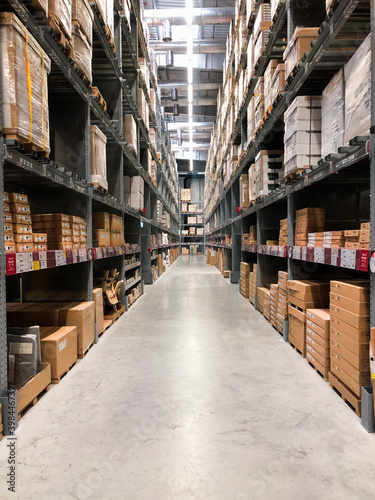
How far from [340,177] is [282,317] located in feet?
5.73

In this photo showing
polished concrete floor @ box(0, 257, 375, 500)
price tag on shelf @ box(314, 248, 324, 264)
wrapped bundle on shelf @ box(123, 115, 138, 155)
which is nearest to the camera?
polished concrete floor @ box(0, 257, 375, 500)

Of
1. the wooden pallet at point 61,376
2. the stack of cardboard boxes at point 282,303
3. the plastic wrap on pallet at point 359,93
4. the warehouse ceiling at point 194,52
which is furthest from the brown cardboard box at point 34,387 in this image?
the warehouse ceiling at point 194,52

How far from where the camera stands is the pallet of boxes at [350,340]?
2152mm

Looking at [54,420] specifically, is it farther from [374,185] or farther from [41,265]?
[374,185]

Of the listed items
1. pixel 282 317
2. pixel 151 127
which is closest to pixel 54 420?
pixel 282 317

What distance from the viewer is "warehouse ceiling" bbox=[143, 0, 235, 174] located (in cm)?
976

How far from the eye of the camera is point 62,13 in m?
2.79

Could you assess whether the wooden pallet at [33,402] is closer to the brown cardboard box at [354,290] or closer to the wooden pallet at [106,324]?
the wooden pallet at [106,324]

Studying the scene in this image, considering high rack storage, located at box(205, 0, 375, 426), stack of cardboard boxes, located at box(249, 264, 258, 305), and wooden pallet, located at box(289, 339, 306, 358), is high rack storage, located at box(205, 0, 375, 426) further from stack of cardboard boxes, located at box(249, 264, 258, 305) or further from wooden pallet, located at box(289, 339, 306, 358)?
wooden pallet, located at box(289, 339, 306, 358)

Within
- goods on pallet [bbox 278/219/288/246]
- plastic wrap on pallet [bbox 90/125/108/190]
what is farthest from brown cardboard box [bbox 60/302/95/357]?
goods on pallet [bbox 278/219/288/246]

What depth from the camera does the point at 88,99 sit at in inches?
144

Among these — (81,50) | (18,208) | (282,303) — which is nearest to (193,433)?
(18,208)

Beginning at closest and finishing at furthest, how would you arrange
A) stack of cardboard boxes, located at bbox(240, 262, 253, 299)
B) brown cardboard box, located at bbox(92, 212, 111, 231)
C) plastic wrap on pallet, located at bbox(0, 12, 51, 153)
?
plastic wrap on pallet, located at bbox(0, 12, 51, 153)
brown cardboard box, located at bbox(92, 212, 111, 231)
stack of cardboard boxes, located at bbox(240, 262, 253, 299)

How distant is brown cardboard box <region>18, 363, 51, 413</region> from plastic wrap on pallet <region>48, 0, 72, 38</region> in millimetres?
2821
